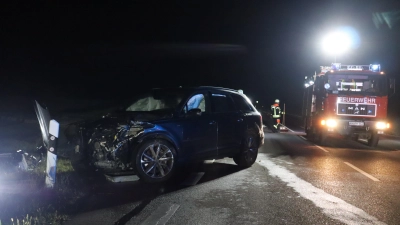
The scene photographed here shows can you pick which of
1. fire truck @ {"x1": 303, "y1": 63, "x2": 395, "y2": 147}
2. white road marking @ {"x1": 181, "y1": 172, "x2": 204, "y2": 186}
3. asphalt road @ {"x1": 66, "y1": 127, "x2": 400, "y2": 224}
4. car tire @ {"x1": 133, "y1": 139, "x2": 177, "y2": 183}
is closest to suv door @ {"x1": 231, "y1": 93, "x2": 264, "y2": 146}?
asphalt road @ {"x1": 66, "y1": 127, "x2": 400, "y2": 224}

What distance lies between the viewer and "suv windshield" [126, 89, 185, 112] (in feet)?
27.9

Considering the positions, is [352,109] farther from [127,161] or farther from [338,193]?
[127,161]

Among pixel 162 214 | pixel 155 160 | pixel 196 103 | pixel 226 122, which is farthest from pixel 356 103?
pixel 162 214

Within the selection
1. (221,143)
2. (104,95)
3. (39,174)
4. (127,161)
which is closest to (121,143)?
(127,161)

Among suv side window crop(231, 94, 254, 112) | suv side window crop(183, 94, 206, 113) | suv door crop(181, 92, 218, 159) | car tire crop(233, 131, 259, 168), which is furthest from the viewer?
suv side window crop(231, 94, 254, 112)

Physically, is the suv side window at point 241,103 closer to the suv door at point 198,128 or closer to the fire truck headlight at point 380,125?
→ the suv door at point 198,128

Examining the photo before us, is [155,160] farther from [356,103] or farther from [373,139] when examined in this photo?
[373,139]

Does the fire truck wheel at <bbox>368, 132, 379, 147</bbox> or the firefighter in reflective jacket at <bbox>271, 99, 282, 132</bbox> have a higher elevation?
the firefighter in reflective jacket at <bbox>271, 99, 282, 132</bbox>

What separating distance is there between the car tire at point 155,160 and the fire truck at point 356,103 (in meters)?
Result: 9.55

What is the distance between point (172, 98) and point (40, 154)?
2997 mm

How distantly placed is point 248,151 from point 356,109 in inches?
300

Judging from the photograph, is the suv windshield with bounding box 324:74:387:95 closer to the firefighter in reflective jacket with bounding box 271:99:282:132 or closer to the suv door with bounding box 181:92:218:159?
the firefighter in reflective jacket with bounding box 271:99:282:132

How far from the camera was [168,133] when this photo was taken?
25.6 ft

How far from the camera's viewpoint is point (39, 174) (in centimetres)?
766
